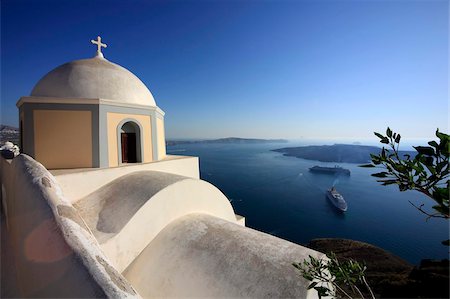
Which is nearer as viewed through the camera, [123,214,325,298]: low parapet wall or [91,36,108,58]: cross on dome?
[123,214,325,298]: low parapet wall

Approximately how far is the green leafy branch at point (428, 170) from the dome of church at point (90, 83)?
5.81 meters

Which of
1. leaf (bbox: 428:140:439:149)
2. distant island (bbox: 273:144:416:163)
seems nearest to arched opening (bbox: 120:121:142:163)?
leaf (bbox: 428:140:439:149)

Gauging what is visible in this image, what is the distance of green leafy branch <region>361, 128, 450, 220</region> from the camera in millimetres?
1008

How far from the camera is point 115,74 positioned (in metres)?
6.08

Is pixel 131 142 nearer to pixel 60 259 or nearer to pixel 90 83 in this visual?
pixel 90 83

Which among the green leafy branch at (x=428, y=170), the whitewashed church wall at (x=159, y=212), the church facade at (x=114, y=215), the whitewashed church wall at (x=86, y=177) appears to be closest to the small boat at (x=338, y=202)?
the church facade at (x=114, y=215)

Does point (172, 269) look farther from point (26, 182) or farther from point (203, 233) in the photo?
point (26, 182)

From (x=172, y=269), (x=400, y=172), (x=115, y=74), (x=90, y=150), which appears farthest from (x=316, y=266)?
(x=115, y=74)

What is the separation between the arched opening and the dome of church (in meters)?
0.72

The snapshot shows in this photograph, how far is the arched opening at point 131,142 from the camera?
5.98m

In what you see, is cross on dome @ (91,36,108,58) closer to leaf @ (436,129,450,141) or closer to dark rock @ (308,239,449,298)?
leaf @ (436,129,450,141)

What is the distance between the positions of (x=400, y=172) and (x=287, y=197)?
35.0 metres

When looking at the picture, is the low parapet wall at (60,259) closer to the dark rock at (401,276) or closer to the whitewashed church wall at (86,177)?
the whitewashed church wall at (86,177)

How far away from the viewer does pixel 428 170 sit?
1149mm
